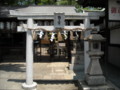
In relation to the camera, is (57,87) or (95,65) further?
(57,87)

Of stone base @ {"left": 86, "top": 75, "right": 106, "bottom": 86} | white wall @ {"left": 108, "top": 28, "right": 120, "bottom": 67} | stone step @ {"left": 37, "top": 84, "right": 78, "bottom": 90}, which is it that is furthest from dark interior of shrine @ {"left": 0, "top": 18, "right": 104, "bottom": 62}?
stone base @ {"left": 86, "top": 75, "right": 106, "bottom": 86}

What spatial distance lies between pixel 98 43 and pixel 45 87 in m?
2.97

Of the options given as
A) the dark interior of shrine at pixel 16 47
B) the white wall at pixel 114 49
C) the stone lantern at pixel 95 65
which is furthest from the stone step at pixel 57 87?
the dark interior of shrine at pixel 16 47

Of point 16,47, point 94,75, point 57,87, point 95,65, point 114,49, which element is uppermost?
point 95,65

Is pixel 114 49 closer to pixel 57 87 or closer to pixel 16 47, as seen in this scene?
pixel 57 87

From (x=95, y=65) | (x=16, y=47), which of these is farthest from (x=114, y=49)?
(x=16, y=47)

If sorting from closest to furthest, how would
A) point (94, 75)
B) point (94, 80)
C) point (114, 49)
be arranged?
1. point (94, 80)
2. point (94, 75)
3. point (114, 49)

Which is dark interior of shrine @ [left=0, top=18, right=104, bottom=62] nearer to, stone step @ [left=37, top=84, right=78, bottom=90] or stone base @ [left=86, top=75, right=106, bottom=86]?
stone step @ [left=37, top=84, right=78, bottom=90]

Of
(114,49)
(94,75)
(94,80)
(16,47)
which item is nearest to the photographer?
(94,80)

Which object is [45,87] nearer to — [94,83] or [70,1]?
[94,83]

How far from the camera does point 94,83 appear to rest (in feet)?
23.9

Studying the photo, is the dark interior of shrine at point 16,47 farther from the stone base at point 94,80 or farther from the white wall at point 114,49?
the stone base at point 94,80

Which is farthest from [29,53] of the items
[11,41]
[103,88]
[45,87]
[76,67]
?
[11,41]

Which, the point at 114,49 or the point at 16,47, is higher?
the point at 114,49
